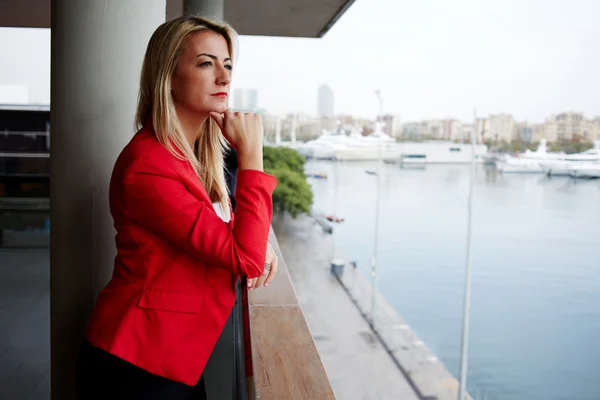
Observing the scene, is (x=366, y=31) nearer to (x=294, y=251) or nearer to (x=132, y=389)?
(x=294, y=251)

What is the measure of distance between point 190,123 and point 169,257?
0.77ft

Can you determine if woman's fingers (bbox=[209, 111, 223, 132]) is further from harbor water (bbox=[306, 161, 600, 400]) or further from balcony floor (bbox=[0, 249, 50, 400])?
harbor water (bbox=[306, 161, 600, 400])

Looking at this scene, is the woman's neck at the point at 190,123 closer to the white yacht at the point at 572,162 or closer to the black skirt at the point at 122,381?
the black skirt at the point at 122,381

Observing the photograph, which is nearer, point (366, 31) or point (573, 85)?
point (573, 85)

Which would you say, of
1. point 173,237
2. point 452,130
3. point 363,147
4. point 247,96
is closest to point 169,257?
point 173,237

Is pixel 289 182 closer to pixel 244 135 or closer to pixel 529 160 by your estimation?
pixel 529 160

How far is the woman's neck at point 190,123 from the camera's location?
0.98 metres

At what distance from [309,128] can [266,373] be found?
65.4m

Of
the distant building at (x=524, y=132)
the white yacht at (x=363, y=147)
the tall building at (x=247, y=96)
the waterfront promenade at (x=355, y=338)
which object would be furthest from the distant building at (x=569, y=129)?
the tall building at (x=247, y=96)

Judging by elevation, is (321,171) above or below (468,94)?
below

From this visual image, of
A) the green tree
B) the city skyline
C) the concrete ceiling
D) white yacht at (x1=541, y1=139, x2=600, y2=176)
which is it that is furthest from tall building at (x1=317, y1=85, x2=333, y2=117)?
the concrete ceiling

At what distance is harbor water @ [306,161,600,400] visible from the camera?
173 feet

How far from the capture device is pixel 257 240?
2.92ft

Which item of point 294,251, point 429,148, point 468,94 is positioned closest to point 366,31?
point 468,94
